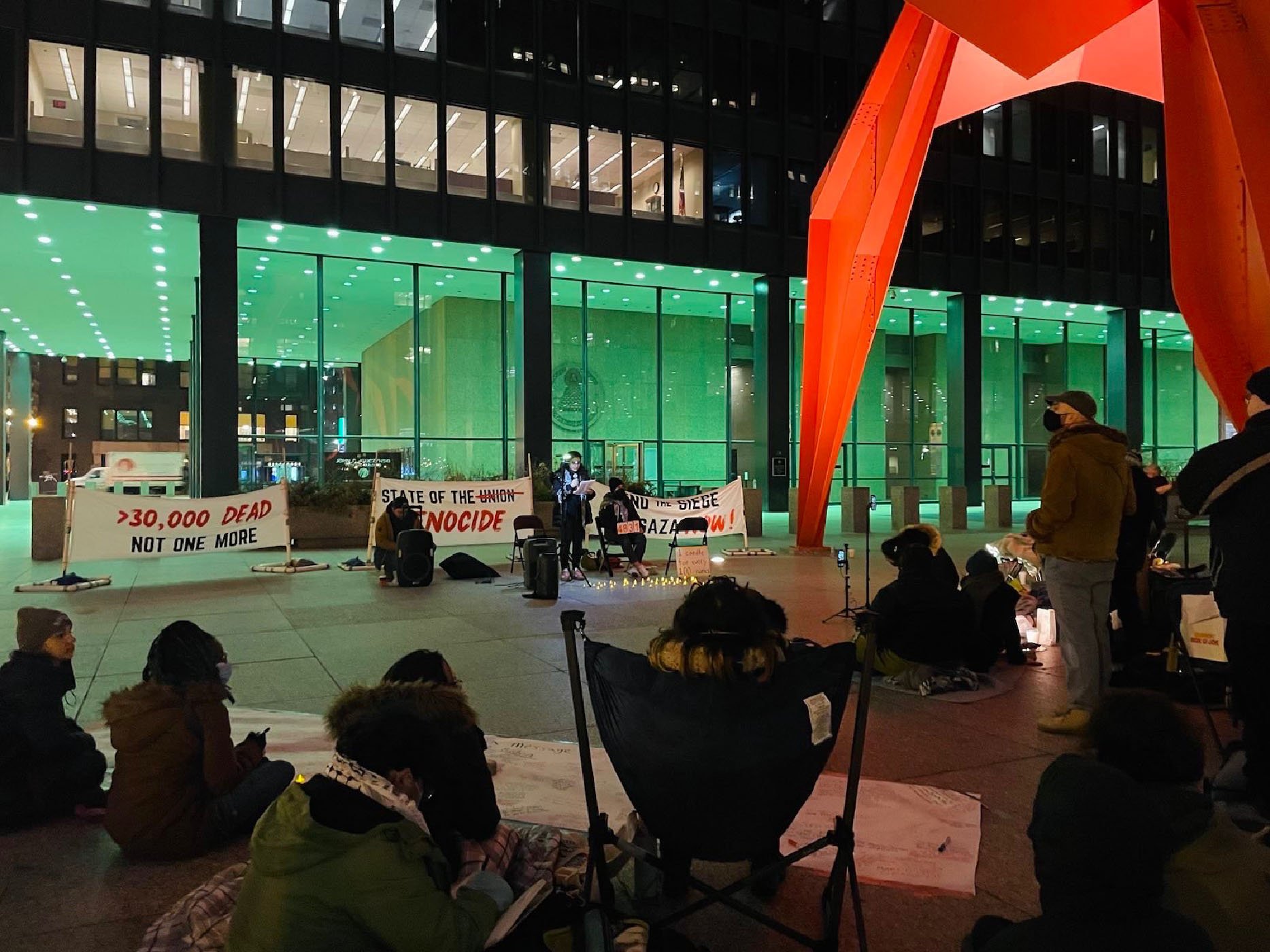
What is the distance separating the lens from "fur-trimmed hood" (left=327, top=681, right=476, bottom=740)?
2.76 meters

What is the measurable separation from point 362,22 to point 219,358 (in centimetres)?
898

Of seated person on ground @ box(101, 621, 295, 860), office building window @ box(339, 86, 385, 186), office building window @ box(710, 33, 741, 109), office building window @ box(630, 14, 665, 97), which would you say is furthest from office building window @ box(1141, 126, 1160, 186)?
seated person on ground @ box(101, 621, 295, 860)

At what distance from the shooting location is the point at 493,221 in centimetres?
2384

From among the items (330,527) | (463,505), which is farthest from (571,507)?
(330,527)

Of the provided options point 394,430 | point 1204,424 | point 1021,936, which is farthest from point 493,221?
point 1204,424

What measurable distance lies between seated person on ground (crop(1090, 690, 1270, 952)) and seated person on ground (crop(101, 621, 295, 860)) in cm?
341

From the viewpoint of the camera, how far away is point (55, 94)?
1955cm

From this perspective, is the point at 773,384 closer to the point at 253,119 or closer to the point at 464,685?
the point at 253,119

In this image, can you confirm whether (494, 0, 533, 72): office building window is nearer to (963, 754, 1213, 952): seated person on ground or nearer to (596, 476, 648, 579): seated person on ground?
(596, 476, 648, 579): seated person on ground

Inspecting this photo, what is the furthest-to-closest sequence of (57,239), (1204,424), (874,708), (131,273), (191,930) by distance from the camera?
(1204,424), (131,273), (57,239), (874,708), (191,930)

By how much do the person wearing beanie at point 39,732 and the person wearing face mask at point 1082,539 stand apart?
5.36 meters

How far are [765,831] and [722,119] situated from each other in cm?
2676

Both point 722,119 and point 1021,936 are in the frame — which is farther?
point 722,119

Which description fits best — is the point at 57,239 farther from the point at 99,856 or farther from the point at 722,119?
the point at 99,856
